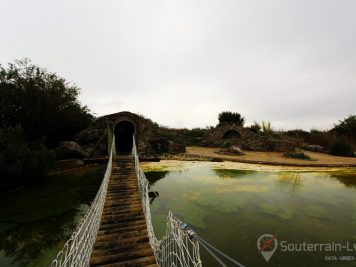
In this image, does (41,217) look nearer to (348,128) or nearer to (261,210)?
(261,210)

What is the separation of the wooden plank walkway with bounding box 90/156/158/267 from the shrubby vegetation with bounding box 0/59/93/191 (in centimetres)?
472

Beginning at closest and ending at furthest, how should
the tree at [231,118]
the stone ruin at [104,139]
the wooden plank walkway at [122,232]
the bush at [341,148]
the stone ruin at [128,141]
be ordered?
the wooden plank walkway at [122,232], the stone ruin at [104,139], the stone ruin at [128,141], the bush at [341,148], the tree at [231,118]

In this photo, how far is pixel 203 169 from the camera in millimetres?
11836

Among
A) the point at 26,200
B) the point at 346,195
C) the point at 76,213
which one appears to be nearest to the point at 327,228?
the point at 346,195

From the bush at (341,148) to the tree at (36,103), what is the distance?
2424cm

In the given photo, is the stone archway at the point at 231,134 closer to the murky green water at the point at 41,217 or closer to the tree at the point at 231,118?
the tree at the point at 231,118

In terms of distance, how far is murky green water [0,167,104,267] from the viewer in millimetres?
4281

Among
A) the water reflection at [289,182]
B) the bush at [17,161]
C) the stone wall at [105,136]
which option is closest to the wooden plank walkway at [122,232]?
the bush at [17,161]

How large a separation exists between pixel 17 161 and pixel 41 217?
3709mm

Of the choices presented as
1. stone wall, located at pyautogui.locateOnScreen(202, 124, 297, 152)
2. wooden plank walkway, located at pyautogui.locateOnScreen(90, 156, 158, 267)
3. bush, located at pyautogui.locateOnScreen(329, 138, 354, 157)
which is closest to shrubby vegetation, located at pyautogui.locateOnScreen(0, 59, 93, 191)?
wooden plank walkway, located at pyautogui.locateOnScreen(90, 156, 158, 267)

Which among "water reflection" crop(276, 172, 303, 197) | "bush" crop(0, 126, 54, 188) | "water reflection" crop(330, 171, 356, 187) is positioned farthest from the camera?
"water reflection" crop(330, 171, 356, 187)

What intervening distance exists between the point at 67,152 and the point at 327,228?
46.5ft

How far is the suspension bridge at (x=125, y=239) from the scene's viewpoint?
2.95 meters

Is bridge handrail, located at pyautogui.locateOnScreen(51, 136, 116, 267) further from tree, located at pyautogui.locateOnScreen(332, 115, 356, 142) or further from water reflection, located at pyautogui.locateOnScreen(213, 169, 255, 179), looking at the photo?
tree, located at pyautogui.locateOnScreen(332, 115, 356, 142)
